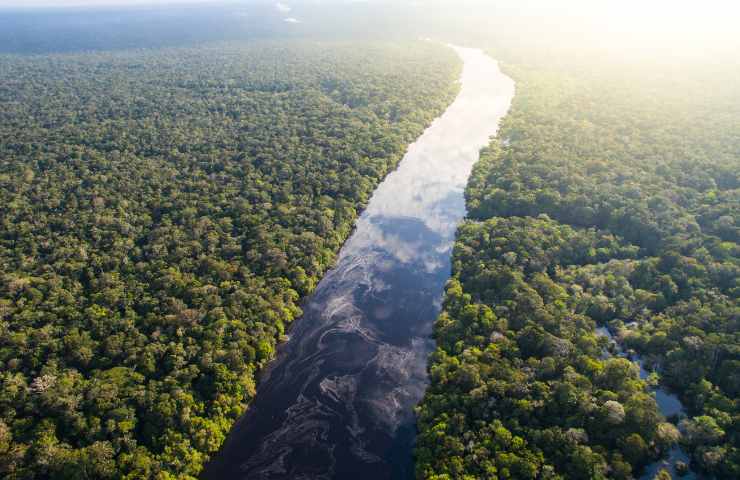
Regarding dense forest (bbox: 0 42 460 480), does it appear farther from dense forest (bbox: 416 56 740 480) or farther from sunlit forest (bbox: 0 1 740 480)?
dense forest (bbox: 416 56 740 480)

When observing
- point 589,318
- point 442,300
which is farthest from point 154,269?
point 589,318

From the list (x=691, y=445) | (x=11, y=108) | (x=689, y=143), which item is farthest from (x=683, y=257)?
(x=11, y=108)

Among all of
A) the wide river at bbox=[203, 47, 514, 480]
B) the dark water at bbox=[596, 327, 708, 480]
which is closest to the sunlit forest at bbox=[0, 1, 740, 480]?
the dark water at bbox=[596, 327, 708, 480]

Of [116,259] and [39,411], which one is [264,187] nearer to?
[116,259]

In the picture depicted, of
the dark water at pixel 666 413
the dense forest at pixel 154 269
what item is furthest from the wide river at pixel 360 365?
the dark water at pixel 666 413

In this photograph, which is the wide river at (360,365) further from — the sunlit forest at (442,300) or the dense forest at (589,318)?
the dense forest at (589,318)

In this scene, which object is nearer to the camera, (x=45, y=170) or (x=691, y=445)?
(x=691, y=445)

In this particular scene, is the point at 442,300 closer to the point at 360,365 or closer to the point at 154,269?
the point at 360,365
